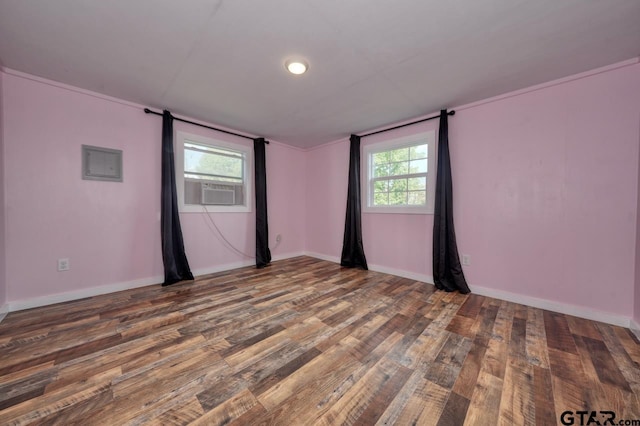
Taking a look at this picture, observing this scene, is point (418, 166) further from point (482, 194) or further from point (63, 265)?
point (63, 265)

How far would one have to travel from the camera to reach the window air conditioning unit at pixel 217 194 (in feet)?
11.7

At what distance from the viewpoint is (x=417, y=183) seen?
339 centimetres

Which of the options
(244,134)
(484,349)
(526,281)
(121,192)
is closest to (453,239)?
(526,281)

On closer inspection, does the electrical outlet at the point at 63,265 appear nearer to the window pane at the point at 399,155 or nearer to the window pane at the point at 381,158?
the window pane at the point at 381,158

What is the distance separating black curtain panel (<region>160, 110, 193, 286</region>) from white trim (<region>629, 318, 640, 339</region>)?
474 cm

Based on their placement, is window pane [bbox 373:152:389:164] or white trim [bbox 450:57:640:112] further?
window pane [bbox 373:152:389:164]

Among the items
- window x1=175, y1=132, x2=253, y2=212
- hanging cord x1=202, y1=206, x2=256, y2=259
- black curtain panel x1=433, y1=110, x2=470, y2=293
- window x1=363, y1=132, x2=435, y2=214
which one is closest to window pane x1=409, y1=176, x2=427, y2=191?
window x1=363, y1=132, x2=435, y2=214

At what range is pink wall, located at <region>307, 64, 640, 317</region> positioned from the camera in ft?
6.76

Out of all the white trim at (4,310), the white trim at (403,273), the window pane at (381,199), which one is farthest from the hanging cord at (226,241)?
the window pane at (381,199)

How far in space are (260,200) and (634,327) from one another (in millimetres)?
4472

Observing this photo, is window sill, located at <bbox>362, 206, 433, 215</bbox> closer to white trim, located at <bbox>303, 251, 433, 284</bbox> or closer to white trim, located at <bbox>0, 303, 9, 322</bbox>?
white trim, located at <bbox>303, 251, 433, 284</bbox>

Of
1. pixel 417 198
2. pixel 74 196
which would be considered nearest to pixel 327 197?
pixel 417 198

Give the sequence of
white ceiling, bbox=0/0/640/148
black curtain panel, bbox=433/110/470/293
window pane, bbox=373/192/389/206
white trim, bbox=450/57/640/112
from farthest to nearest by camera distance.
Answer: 1. window pane, bbox=373/192/389/206
2. black curtain panel, bbox=433/110/470/293
3. white trim, bbox=450/57/640/112
4. white ceiling, bbox=0/0/640/148

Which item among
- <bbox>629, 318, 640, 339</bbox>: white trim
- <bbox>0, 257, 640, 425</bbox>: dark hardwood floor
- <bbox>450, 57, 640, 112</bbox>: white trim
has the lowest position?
<bbox>0, 257, 640, 425</bbox>: dark hardwood floor
